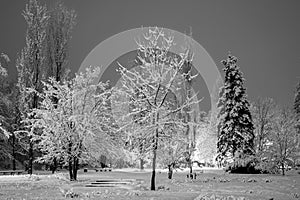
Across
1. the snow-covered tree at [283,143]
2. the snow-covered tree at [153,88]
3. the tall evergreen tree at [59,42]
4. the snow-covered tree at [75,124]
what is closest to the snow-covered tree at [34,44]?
the tall evergreen tree at [59,42]

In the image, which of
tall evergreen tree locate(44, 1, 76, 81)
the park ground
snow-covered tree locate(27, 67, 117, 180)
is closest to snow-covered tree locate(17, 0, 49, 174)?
tall evergreen tree locate(44, 1, 76, 81)

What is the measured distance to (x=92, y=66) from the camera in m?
36.8

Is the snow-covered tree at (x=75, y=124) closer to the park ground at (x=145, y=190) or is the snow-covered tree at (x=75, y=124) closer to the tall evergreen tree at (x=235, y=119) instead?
the park ground at (x=145, y=190)

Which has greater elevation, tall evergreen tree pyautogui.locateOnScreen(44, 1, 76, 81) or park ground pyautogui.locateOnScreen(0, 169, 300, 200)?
tall evergreen tree pyautogui.locateOnScreen(44, 1, 76, 81)

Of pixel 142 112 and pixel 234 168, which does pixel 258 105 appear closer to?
pixel 234 168

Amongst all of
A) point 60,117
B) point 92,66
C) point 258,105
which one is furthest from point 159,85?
point 258,105

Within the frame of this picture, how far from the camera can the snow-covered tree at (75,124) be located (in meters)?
31.1

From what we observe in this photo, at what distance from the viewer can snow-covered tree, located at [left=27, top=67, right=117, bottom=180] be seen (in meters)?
31.1

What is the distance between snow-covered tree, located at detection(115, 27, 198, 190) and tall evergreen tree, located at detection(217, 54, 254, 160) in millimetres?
18475

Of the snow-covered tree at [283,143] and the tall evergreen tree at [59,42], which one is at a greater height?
the tall evergreen tree at [59,42]

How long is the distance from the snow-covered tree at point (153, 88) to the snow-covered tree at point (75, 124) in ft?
24.5

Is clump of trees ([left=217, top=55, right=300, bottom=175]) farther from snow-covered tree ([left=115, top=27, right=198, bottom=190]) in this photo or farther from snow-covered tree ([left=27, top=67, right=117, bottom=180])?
snow-covered tree ([left=115, top=27, right=198, bottom=190])

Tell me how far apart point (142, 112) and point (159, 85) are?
2177 mm

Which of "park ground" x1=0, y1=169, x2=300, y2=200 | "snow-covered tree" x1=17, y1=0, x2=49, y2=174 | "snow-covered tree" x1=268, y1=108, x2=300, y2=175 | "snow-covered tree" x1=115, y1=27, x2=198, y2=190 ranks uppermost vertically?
"snow-covered tree" x1=17, y1=0, x2=49, y2=174
